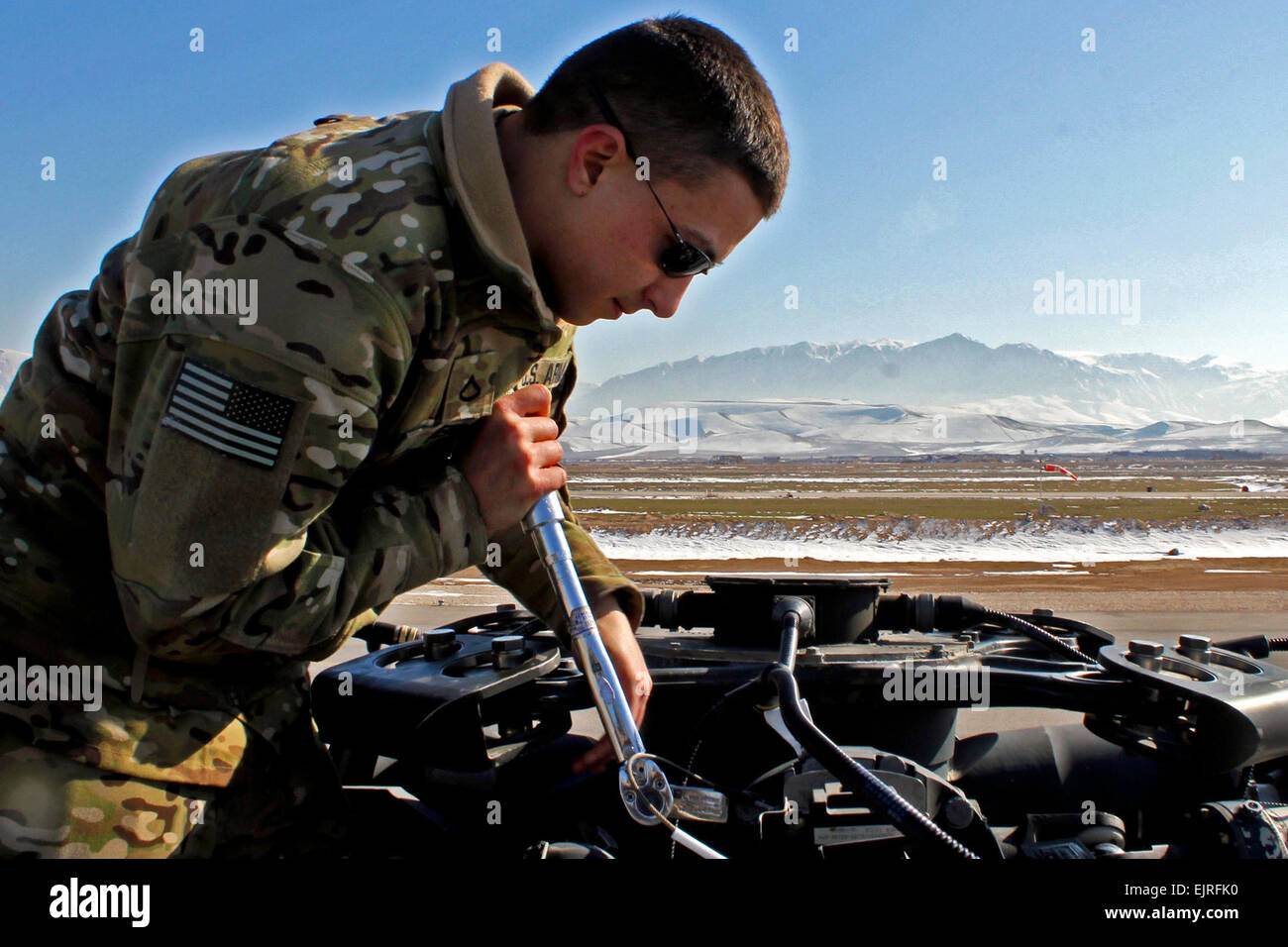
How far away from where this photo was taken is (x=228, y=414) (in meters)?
1.05

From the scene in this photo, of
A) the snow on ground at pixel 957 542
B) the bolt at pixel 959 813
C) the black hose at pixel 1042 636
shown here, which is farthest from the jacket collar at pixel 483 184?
the snow on ground at pixel 957 542

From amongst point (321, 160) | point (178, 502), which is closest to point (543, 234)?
point (321, 160)

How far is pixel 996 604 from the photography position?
28.0 feet

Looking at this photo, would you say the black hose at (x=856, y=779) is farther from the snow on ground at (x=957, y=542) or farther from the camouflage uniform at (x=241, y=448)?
the snow on ground at (x=957, y=542)

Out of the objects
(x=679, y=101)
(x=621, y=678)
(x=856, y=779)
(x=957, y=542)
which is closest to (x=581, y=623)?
(x=621, y=678)

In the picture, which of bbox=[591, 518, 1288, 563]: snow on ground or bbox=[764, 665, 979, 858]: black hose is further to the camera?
bbox=[591, 518, 1288, 563]: snow on ground

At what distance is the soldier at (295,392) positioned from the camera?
106 cm

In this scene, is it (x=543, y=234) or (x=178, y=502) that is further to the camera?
(x=543, y=234)

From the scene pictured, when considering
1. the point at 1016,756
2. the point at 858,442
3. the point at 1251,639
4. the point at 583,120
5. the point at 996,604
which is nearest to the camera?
the point at 583,120

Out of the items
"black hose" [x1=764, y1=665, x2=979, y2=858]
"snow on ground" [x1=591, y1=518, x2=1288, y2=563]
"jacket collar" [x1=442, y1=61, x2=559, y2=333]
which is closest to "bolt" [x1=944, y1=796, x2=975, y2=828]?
"black hose" [x1=764, y1=665, x2=979, y2=858]

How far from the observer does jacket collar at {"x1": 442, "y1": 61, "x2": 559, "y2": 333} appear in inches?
47.9

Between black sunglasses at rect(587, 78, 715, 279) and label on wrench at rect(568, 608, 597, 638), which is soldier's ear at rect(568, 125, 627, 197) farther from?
label on wrench at rect(568, 608, 597, 638)

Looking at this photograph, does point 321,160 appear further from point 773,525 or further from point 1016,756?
point 773,525

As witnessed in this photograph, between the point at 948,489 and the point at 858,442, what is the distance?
325 ft
